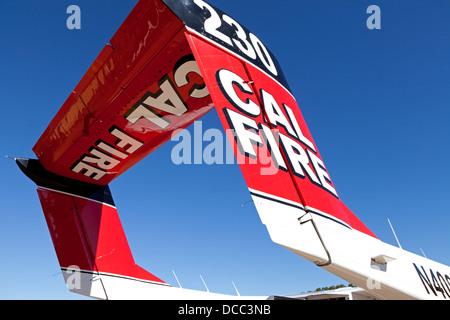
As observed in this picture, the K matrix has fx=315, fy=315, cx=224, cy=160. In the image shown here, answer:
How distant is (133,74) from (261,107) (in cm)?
190

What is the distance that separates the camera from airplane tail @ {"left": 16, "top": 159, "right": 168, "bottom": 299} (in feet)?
19.6

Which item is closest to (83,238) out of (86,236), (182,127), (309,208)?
(86,236)

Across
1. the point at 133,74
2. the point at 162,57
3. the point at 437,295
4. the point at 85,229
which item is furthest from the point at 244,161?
the point at 85,229

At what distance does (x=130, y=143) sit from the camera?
5590mm

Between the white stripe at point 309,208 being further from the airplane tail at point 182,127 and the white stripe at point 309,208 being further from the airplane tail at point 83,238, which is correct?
the airplane tail at point 83,238

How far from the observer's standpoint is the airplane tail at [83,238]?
5980mm

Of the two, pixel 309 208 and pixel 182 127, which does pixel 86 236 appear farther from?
pixel 309 208

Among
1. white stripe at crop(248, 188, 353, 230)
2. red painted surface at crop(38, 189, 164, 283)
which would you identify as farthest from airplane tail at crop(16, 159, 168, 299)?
white stripe at crop(248, 188, 353, 230)

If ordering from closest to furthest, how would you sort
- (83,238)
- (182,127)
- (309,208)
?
1. (309,208)
2. (182,127)
3. (83,238)

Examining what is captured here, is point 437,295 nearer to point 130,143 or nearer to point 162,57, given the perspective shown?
point 162,57

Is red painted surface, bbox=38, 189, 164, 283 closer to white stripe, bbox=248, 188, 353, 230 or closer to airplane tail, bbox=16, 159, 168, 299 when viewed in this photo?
airplane tail, bbox=16, 159, 168, 299

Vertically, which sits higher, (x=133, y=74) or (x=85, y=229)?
(x=133, y=74)

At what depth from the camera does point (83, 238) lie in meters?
6.27
